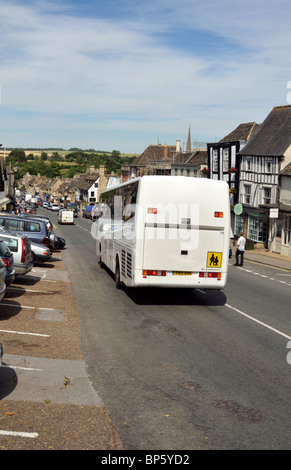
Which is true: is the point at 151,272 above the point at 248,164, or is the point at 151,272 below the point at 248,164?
below

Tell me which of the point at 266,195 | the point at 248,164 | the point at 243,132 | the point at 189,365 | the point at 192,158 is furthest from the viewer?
the point at 192,158

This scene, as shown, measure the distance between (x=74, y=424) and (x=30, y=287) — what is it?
11.2 meters

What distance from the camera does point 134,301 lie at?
16.1 metres

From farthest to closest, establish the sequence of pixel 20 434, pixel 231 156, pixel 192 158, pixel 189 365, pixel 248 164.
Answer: pixel 192 158
pixel 231 156
pixel 248 164
pixel 189 365
pixel 20 434

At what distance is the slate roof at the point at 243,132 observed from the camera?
46581mm

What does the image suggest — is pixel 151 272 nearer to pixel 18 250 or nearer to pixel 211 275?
pixel 211 275

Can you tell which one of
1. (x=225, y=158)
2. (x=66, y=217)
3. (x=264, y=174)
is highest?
(x=225, y=158)

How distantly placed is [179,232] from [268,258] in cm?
2146

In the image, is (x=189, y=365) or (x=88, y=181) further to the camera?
(x=88, y=181)

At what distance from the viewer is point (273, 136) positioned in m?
41.1

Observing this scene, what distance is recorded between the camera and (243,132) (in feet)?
158

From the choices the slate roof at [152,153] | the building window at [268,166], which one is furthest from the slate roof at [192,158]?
the building window at [268,166]

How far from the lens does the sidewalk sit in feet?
102

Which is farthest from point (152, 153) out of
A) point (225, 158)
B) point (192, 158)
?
point (225, 158)
